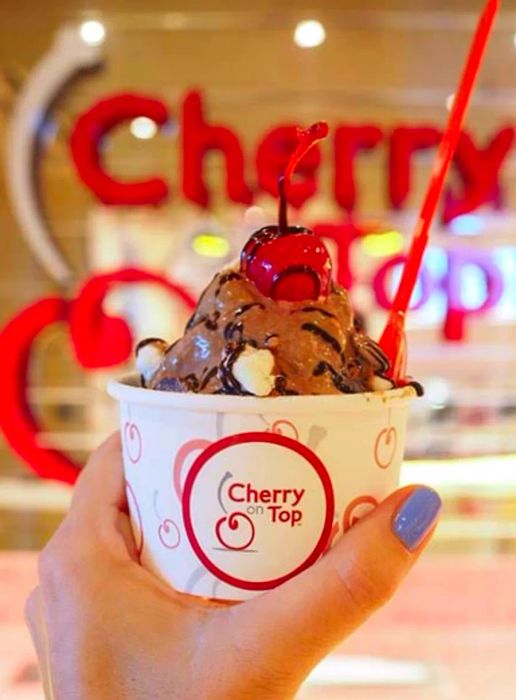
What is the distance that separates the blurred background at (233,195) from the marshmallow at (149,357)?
1079 millimetres

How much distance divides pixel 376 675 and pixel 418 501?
2.51 feet

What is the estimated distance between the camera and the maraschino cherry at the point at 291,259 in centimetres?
54

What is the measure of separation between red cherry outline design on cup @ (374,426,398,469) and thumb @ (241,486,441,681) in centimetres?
4

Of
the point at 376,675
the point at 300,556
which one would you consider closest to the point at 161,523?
the point at 300,556

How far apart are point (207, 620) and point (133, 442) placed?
0.11 m

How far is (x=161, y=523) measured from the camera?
541mm

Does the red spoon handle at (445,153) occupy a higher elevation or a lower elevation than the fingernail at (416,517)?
higher

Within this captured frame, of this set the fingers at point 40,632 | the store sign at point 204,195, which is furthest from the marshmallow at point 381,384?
the store sign at point 204,195

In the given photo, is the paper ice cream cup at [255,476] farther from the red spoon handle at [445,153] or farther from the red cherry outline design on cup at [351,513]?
the red spoon handle at [445,153]

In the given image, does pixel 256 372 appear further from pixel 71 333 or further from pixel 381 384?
pixel 71 333

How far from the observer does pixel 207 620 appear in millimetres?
503

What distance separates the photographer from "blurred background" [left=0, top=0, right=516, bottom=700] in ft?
5.61

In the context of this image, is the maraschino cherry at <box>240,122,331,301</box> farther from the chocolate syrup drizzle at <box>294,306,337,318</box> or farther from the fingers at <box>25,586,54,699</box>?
the fingers at <box>25,586,54,699</box>

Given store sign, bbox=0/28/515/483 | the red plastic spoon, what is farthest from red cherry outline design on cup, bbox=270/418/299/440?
store sign, bbox=0/28/515/483
